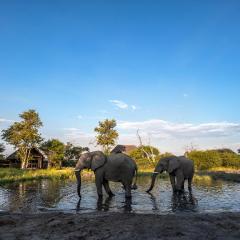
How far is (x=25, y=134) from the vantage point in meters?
51.9

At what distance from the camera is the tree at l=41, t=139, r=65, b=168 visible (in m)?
57.3

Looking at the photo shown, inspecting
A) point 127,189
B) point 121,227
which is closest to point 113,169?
point 127,189

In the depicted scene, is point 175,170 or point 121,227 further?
point 175,170

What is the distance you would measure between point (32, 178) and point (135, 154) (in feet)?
120

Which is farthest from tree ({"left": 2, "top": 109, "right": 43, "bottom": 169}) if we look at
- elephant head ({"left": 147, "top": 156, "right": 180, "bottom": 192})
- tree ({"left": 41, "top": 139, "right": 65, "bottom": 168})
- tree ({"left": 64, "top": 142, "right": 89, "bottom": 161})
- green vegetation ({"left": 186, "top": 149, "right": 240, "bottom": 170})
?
elephant head ({"left": 147, "top": 156, "right": 180, "bottom": 192})

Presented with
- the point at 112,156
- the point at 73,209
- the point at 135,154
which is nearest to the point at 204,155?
the point at 135,154

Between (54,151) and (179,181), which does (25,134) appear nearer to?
(54,151)

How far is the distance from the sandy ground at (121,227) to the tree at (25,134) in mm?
44385

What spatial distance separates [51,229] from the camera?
7902 mm

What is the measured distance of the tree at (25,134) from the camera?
2055 inches

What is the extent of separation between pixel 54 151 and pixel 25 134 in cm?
789

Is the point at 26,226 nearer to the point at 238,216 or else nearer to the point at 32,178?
the point at 238,216

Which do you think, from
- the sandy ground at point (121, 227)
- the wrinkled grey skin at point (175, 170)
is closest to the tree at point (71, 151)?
the wrinkled grey skin at point (175, 170)

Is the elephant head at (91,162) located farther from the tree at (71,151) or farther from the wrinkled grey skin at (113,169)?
the tree at (71,151)
